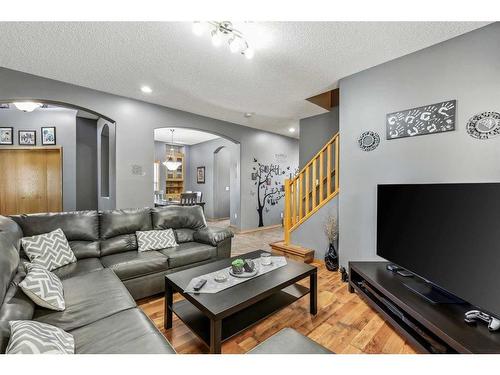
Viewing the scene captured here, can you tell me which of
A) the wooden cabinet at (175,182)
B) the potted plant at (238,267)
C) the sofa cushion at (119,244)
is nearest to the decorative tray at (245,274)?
the potted plant at (238,267)

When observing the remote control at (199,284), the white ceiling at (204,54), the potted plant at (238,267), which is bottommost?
the remote control at (199,284)

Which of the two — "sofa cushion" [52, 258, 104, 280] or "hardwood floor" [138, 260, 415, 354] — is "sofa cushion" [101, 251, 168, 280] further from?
"hardwood floor" [138, 260, 415, 354]

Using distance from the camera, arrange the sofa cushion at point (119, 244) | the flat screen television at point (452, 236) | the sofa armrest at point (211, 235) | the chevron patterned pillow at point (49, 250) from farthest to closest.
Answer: the sofa armrest at point (211, 235) → the sofa cushion at point (119, 244) → the chevron patterned pillow at point (49, 250) → the flat screen television at point (452, 236)

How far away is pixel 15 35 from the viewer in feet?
6.72

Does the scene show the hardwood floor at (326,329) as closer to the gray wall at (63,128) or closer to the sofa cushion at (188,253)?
the sofa cushion at (188,253)

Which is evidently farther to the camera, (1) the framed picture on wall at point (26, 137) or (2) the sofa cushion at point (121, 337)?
(1) the framed picture on wall at point (26, 137)

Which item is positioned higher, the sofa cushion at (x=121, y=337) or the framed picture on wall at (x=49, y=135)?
the framed picture on wall at (x=49, y=135)

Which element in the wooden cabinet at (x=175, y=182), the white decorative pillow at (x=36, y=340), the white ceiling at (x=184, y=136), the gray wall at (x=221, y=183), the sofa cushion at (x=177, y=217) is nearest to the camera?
the white decorative pillow at (x=36, y=340)

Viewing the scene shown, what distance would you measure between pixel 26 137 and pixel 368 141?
637 cm

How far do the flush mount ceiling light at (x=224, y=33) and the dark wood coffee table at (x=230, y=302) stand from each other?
6.58 feet

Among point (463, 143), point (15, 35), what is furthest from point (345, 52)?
point (15, 35)

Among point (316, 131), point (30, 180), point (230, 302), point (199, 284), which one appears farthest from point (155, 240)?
point (30, 180)

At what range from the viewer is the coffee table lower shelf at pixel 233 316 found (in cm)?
151

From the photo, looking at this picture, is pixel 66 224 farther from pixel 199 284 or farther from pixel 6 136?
pixel 6 136
